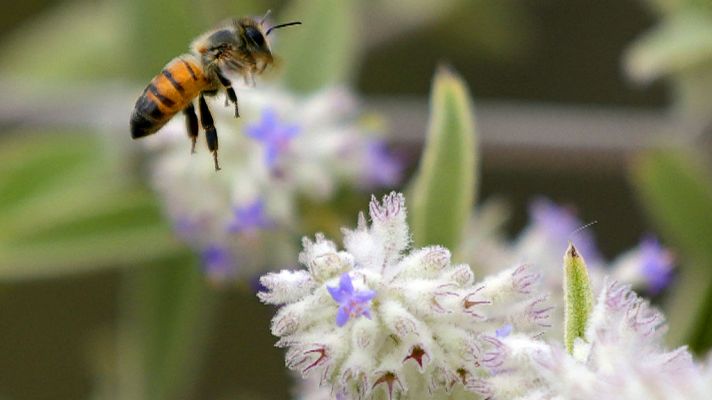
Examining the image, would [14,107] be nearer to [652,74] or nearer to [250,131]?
[250,131]

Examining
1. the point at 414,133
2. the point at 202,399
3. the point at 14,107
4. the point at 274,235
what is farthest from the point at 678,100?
the point at 202,399

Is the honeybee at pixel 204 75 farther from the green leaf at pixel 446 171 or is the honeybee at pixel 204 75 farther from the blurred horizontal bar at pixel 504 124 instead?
the blurred horizontal bar at pixel 504 124

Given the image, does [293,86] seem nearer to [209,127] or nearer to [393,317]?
[209,127]

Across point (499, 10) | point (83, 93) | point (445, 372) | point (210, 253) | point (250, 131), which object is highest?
point (499, 10)

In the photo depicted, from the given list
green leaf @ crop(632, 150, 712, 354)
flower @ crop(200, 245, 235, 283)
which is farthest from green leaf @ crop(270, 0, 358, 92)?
green leaf @ crop(632, 150, 712, 354)

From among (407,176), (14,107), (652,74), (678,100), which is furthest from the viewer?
(14,107)

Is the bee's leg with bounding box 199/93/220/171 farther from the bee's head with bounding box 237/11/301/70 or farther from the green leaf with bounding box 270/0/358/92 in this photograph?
the green leaf with bounding box 270/0/358/92
